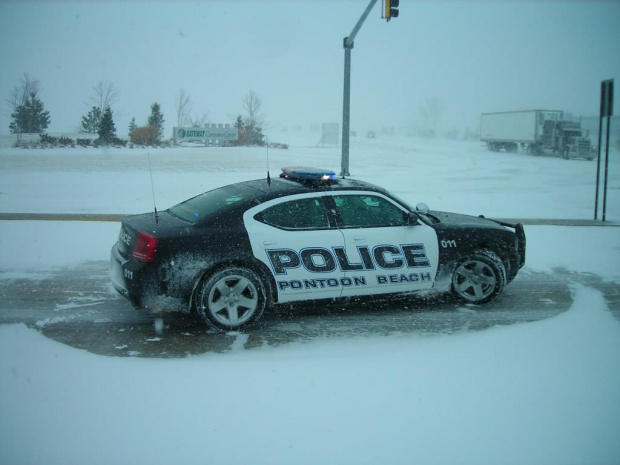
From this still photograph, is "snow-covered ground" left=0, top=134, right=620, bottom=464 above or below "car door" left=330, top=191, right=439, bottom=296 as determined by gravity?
below

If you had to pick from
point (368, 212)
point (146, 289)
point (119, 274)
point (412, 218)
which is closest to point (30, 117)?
point (119, 274)

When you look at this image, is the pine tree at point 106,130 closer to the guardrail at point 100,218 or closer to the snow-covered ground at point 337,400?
the guardrail at point 100,218

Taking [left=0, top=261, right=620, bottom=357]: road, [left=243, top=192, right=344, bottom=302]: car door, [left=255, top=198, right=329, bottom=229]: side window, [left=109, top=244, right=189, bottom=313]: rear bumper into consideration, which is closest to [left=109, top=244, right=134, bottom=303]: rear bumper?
[left=109, top=244, right=189, bottom=313]: rear bumper

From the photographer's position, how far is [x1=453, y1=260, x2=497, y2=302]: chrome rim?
6.56 metres

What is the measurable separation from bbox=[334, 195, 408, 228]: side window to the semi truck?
4052 centimetres

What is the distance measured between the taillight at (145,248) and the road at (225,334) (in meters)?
0.77

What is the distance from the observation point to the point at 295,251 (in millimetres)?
5766

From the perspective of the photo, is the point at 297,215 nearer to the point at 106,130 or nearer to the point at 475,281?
the point at 475,281

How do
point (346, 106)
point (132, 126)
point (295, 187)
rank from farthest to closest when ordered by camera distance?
point (132, 126) < point (346, 106) < point (295, 187)

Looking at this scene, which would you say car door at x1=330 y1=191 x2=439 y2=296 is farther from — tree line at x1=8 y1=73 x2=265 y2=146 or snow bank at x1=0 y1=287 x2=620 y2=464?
tree line at x1=8 y1=73 x2=265 y2=146

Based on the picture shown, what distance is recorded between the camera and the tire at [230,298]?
5508 mm

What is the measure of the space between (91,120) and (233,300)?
122 ft

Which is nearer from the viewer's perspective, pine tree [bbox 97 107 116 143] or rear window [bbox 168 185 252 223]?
rear window [bbox 168 185 252 223]

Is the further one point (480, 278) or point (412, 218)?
point (480, 278)
